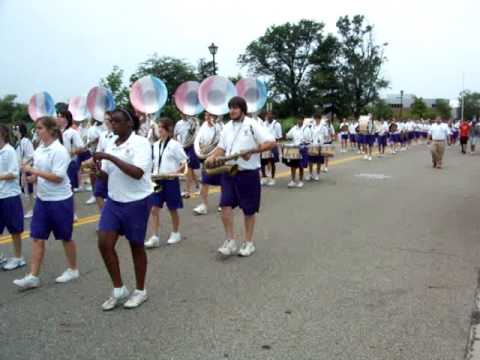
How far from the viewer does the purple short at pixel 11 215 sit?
5762 millimetres

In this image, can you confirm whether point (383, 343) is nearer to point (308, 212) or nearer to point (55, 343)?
point (55, 343)

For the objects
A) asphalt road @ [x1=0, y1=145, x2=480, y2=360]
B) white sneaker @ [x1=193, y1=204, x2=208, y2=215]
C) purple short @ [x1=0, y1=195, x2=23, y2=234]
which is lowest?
asphalt road @ [x1=0, y1=145, x2=480, y2=360]

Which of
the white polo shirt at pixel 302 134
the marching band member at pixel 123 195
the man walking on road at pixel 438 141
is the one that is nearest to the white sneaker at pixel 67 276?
the marching band member at pixel 123 195

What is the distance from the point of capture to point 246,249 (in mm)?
6230

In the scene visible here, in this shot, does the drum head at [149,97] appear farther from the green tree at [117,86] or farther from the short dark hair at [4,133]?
the green tree at [117,86]

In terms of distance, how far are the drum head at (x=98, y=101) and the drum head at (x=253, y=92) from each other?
2.58m

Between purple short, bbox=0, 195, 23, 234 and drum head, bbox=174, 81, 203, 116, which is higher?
drum head, bbox=174, 81, 203, 116

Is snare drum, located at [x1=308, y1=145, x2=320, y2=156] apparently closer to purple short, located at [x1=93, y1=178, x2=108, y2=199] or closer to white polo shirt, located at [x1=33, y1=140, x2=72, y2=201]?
purple short, located at [x1=93, y1=178, x2=108, y2=199]

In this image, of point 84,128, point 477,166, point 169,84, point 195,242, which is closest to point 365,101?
point 169,84

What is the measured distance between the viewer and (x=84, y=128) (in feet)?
41.7

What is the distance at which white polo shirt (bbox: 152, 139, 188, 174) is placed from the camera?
6.92 metres

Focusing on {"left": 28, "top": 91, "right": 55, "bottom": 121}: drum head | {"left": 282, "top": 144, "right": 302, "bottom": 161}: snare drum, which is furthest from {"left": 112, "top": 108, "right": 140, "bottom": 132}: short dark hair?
{"left": 28, "top": 91, "right": 55, "bottom": 121}: drum head

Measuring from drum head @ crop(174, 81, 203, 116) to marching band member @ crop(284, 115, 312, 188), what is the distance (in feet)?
8.97

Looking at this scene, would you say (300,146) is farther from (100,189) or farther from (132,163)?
(132,163)
